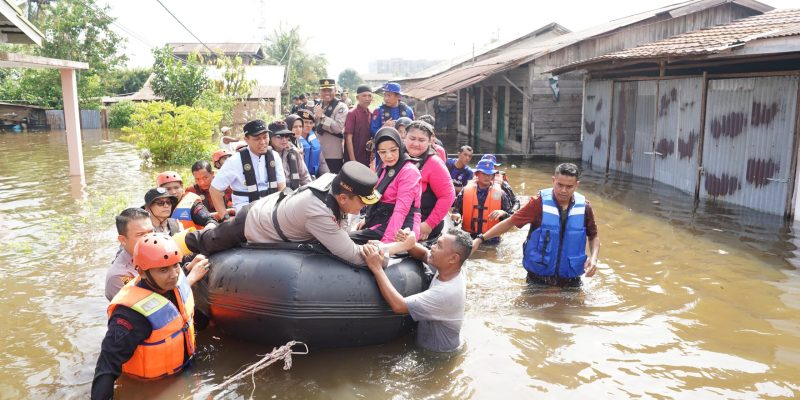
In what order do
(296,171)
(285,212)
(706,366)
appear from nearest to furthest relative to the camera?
(285,212), (706,366), (296,171)

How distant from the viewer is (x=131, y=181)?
12711mm

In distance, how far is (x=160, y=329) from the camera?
3461 mm

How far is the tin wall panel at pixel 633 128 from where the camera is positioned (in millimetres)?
12320

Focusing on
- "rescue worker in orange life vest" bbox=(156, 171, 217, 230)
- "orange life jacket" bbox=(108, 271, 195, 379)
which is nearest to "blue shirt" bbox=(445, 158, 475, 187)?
"rescue worker in orange life vest" bbox=(156, 171, 217, 230)

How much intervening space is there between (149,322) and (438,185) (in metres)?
2.84

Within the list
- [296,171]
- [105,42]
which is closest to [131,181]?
[296,171]

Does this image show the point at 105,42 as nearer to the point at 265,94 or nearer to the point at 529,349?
the point at 265,94

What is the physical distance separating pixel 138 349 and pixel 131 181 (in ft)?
33.7

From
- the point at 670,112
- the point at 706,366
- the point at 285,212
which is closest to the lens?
the point at 285,212

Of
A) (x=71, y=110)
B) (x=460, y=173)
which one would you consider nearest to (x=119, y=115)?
(x=71, y=110)

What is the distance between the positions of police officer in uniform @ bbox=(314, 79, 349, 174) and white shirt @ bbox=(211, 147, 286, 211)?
2.88 metres

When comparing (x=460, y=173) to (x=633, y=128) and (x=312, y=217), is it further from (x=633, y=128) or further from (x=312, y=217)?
(x=633, y=128)

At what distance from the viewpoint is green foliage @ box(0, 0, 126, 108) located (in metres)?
27.8

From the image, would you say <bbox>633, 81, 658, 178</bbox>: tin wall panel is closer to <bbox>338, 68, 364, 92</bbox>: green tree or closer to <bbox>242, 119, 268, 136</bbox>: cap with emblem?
<bbox>242, 119, 268, 136</bbox>: cap with emblem
